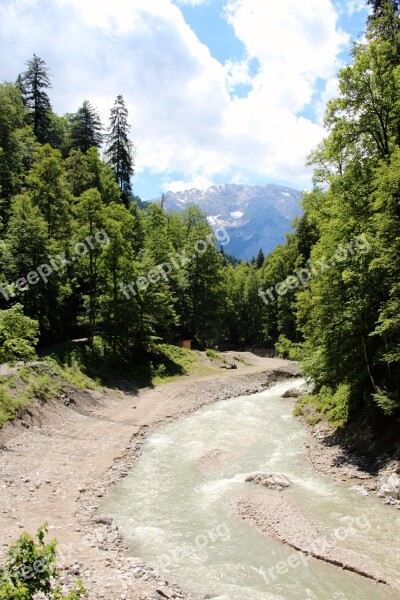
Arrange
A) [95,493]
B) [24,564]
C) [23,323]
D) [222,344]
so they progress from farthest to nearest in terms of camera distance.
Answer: [222,344], [23,323], [95,493], [24,564]

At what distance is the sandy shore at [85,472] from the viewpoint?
411 inches

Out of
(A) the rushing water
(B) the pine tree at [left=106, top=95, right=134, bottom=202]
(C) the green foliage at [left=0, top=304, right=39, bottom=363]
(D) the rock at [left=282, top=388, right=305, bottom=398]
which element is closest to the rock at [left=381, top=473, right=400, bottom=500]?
(A) the rushing water

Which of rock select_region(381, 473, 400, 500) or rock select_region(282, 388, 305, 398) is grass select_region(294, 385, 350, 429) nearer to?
rock select_region(282, 388, 305, 398)

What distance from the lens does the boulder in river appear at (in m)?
16.2

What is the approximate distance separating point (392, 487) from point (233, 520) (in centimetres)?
595

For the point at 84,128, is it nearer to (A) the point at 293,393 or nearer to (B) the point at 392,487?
(A) the point at 293,393

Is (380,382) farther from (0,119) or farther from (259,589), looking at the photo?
(0,119)

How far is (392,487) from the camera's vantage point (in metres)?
15.3

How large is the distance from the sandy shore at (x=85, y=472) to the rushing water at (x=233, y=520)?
0.78m

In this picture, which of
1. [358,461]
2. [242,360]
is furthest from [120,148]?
[358,461]

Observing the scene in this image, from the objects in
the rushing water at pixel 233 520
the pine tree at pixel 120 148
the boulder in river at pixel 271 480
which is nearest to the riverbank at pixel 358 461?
the rushing water at pixel 233 520

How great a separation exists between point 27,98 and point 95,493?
65.6 meters

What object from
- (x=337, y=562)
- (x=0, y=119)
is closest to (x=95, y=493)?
(x=337, y=562)

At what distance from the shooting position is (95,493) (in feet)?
52.3
